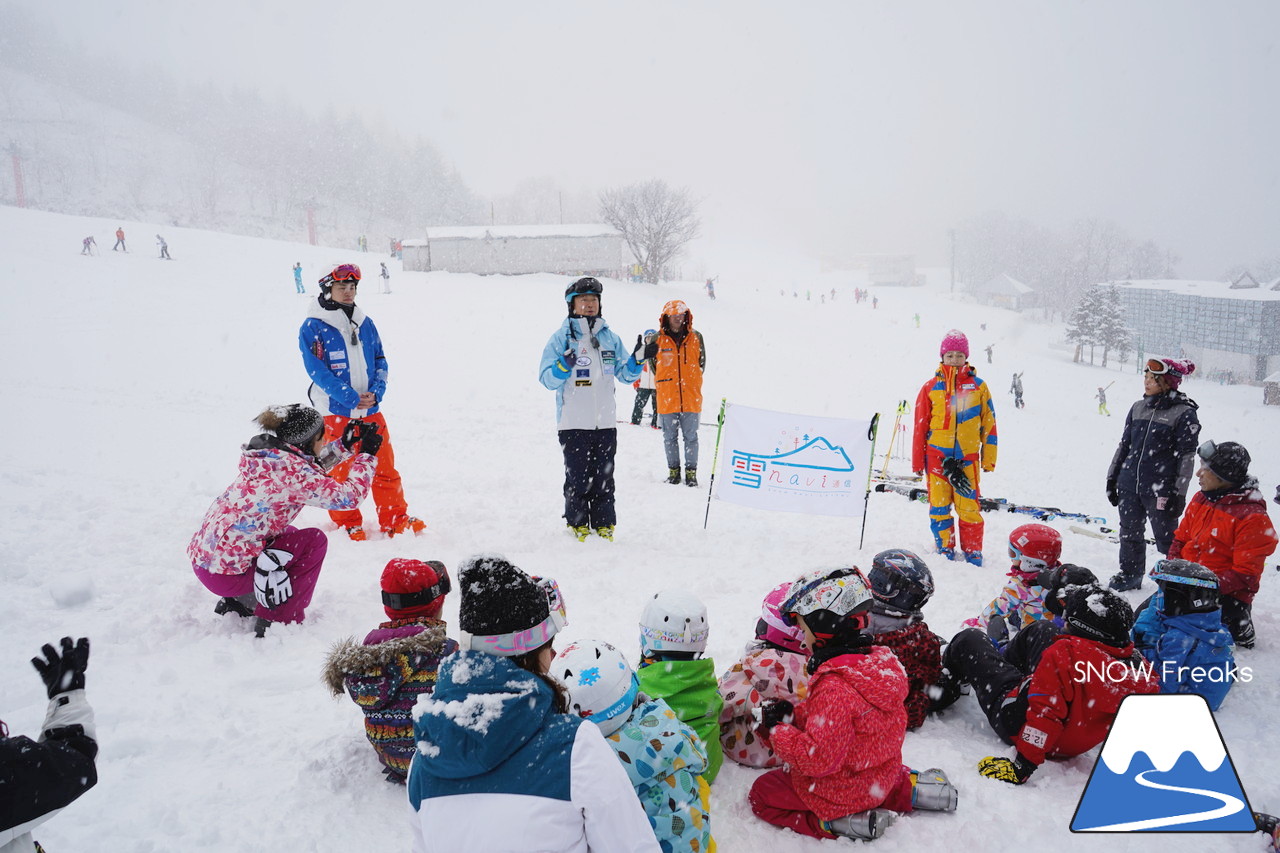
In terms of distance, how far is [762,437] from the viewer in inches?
277

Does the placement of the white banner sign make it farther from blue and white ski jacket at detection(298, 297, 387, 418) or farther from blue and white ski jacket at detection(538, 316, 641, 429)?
blue and white ski jacket at detection(298, 297, 387, 418)

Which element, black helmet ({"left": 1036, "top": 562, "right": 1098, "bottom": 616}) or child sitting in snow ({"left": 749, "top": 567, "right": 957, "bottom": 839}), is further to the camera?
black helmet ({"left": 1036, "top": 562, "right": 1098, "bottom": 616})

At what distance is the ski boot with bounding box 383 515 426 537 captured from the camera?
6.50 meters

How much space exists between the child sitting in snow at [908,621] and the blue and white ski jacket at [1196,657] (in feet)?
4.55

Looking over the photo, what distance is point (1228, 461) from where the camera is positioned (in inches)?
192

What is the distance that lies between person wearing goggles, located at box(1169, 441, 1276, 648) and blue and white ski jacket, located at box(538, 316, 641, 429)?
462cm

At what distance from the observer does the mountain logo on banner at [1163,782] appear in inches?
113

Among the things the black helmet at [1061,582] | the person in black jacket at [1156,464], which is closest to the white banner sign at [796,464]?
the person in black jacket at [1156,464]

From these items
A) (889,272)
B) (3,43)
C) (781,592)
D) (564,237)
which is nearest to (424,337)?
(781,592)

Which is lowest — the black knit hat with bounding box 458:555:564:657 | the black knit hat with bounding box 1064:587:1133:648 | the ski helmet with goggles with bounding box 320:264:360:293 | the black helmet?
the black helmet

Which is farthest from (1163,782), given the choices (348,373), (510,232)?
(510,232)

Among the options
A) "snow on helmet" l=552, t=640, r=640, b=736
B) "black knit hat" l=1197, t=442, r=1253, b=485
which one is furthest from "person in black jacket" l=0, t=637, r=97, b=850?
"black knit hat" l=1197, t=442, r=1253, b=485

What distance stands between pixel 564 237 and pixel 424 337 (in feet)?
82.0
